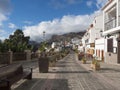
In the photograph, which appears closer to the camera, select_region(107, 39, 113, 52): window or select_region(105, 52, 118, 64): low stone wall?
select_region(105, 52, 118, 64): low stone wall

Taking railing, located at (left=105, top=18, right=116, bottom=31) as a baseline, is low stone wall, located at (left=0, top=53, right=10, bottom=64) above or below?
below

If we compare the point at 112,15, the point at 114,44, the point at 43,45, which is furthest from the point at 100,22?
the point at 43,45

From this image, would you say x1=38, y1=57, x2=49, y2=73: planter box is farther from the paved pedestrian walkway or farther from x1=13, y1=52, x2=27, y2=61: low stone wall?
x1=13, y1=52, x2=27, y2=61: low stone wall

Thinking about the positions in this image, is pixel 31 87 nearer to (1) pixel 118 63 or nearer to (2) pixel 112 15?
(1) pixel 118 63

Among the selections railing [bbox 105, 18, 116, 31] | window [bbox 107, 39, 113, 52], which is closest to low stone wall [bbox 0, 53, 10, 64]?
window [bbox 107, 39, 113, 52]

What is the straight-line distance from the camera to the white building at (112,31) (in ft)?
113

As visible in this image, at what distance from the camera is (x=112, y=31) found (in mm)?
36125

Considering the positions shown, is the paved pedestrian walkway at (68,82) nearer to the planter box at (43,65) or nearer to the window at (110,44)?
the planter box at (43,65)

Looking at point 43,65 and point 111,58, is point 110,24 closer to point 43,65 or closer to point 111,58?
point 111,58

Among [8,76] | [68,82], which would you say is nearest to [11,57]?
[68,82]

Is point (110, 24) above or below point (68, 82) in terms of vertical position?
above

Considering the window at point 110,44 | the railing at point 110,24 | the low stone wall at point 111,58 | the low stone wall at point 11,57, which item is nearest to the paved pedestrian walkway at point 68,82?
the low stone wall at point 111,58

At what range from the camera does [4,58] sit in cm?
3928

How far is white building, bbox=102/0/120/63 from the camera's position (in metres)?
34.6
